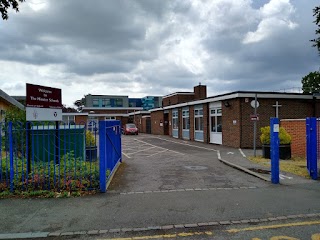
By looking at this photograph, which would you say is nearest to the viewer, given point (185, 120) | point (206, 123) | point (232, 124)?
point (232, 124)

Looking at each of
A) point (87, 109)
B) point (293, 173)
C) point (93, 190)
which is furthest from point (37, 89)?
point (87, 109)

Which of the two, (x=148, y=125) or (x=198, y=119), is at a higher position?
(x=198, y=119)

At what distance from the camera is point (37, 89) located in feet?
24.9

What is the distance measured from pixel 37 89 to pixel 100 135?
231 cm

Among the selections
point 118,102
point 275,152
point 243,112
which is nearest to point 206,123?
point 243,112

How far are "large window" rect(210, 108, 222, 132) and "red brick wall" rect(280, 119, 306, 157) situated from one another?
6.45m

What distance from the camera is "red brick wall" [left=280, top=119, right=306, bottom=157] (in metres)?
14.1

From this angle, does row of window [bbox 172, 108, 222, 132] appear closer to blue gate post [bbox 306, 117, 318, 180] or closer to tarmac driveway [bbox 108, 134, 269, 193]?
tarmac driveway [bbox 108, 134, 269, 193]

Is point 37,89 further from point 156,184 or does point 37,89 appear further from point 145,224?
point 145,224

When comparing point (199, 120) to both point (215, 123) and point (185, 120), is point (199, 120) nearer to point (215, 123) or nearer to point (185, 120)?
point (215, 123)

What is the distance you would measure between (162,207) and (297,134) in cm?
1126

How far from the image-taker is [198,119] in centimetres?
2495

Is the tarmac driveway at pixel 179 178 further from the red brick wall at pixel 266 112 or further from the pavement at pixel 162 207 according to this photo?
the red brick wall at pixel 266 112

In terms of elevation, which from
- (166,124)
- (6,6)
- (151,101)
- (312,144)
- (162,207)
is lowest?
(162,207)
